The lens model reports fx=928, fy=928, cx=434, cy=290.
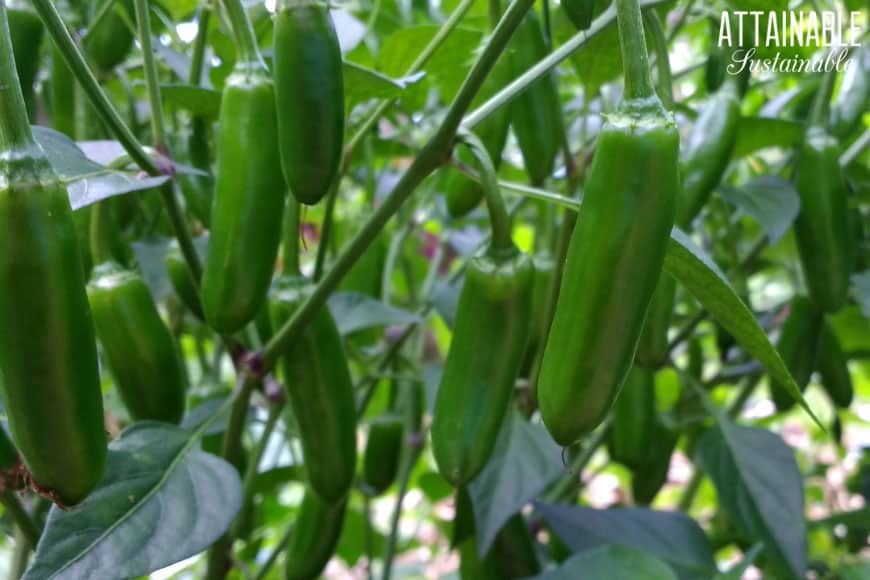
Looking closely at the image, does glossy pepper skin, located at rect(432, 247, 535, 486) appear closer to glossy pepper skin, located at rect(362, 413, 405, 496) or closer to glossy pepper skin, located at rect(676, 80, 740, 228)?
glossy pepper skin, located at rect(676, 80, 740, 228)

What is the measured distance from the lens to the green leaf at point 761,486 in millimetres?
711

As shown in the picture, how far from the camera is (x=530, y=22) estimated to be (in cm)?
65

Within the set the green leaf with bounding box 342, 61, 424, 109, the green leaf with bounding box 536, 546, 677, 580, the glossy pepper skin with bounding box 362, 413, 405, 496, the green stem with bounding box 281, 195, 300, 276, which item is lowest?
the glossy pepper skin with bounding box 362, 413, 405, 496

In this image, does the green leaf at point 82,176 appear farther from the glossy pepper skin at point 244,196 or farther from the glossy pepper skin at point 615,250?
the glossy pepper skin at point 615,250

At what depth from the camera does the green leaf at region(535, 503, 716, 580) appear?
729 millimetres

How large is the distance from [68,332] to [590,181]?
213 millimetres

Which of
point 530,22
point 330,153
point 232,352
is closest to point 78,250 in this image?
point 330,153

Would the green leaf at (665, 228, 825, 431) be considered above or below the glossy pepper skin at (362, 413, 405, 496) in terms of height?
above

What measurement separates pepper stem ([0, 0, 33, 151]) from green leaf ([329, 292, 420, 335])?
0.36 metres

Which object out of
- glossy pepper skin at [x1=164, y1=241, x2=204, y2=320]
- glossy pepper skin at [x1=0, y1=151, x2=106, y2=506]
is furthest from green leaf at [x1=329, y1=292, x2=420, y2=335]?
glossy pepper skin at [x1=0, y1=151, x2=106, y2=506]

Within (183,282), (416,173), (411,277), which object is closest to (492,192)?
(416,173)

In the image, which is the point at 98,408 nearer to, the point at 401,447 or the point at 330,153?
the point at 330,153

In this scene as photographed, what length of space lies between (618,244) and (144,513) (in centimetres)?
29

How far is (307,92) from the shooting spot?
437mm
